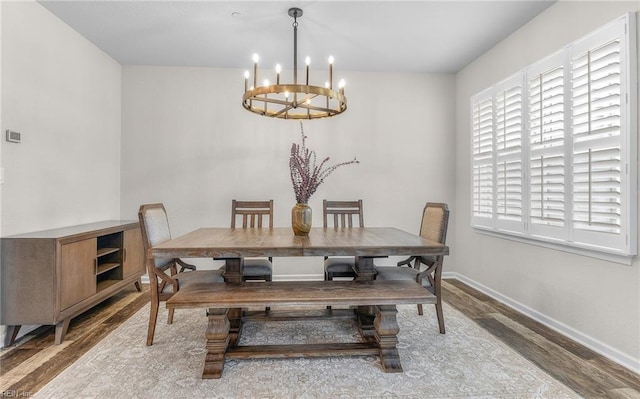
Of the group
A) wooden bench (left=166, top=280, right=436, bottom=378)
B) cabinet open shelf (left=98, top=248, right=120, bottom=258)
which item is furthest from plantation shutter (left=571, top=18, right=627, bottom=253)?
cabinet open shelf (left=98, top=248, right=120, bottom=258)

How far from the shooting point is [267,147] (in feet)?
13.6

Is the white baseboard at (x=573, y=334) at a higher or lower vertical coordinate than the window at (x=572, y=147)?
lower

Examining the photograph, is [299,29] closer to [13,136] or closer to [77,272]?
[13,136]

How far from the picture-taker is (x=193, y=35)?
324cm

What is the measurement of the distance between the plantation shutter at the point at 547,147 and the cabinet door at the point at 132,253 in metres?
3.74

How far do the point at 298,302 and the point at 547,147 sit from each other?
235cm

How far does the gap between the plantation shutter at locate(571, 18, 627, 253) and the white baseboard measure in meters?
0.70

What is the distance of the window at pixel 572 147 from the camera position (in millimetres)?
2074

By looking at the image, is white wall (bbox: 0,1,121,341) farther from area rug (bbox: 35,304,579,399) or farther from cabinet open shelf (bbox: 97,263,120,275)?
area rug (bbox: 35,304,579,399)

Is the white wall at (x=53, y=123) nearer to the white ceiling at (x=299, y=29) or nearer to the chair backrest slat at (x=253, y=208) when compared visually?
the white ceiling at (x=299, y=29)

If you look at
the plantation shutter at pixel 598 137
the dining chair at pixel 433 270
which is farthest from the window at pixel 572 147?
the dining chair at pixel 433 270

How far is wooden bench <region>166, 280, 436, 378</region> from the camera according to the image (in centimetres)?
Result: 191

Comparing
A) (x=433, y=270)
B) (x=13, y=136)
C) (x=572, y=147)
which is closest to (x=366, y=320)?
(x=433, y=270)

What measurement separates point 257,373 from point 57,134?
8.92 feet
